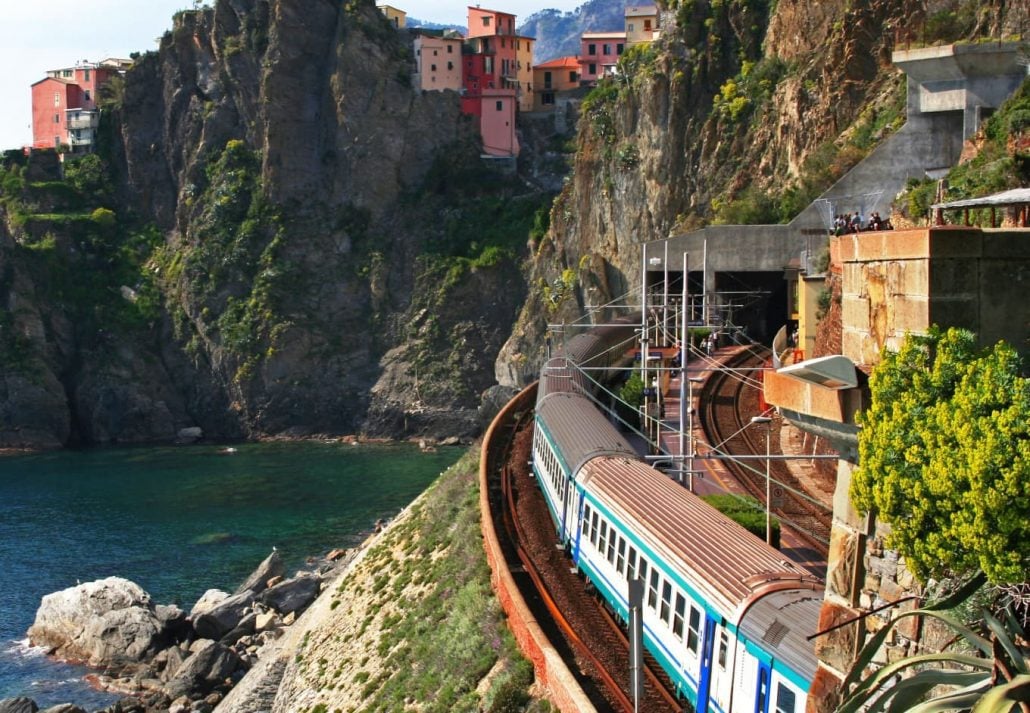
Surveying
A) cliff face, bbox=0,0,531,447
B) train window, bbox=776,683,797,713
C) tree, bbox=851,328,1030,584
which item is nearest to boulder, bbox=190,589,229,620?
train window, bbox=776,683,797,713

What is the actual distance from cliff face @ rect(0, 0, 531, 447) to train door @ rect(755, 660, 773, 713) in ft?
252

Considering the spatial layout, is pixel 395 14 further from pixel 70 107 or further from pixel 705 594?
pixel 705 594

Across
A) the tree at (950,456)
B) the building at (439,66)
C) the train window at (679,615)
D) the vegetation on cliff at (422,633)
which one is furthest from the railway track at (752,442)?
the building at (439,66)

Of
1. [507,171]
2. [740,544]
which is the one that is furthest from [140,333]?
[740,544]

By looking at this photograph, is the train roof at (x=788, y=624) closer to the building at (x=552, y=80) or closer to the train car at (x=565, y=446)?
the train car at (x=565, y=446)

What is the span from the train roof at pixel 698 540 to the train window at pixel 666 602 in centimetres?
40

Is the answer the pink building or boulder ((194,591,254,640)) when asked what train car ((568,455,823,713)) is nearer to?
boulder ((194,591,254,640))

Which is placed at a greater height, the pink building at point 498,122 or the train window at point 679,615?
the pink building at point 498,122

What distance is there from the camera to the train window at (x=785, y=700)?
11.8 meters

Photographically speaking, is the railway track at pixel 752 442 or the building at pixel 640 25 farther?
the building at pixel 640 25

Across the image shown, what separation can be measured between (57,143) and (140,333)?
82.5 ft

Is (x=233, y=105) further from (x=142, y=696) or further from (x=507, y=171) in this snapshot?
(x=142, y=696)

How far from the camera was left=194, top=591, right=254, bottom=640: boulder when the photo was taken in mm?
40938

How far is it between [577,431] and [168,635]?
20.9m
